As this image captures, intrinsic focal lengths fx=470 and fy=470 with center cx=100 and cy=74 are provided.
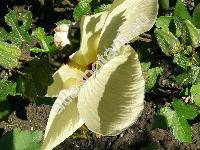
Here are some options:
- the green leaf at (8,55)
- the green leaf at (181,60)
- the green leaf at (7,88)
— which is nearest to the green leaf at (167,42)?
the green leaf at (181,60)

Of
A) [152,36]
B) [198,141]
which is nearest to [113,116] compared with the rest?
[152,36]

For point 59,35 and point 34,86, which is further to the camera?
point 34,86

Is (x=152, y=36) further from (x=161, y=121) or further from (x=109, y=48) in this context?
(x=109, y=48)

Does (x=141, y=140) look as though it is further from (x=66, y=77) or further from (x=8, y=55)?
(x=66, y=77)

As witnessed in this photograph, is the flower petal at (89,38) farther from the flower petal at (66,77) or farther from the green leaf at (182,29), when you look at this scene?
the green leaf at (182,29)

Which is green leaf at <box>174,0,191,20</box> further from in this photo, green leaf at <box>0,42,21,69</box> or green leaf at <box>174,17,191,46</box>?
green leaf at <box>0,42,21,69</box>
